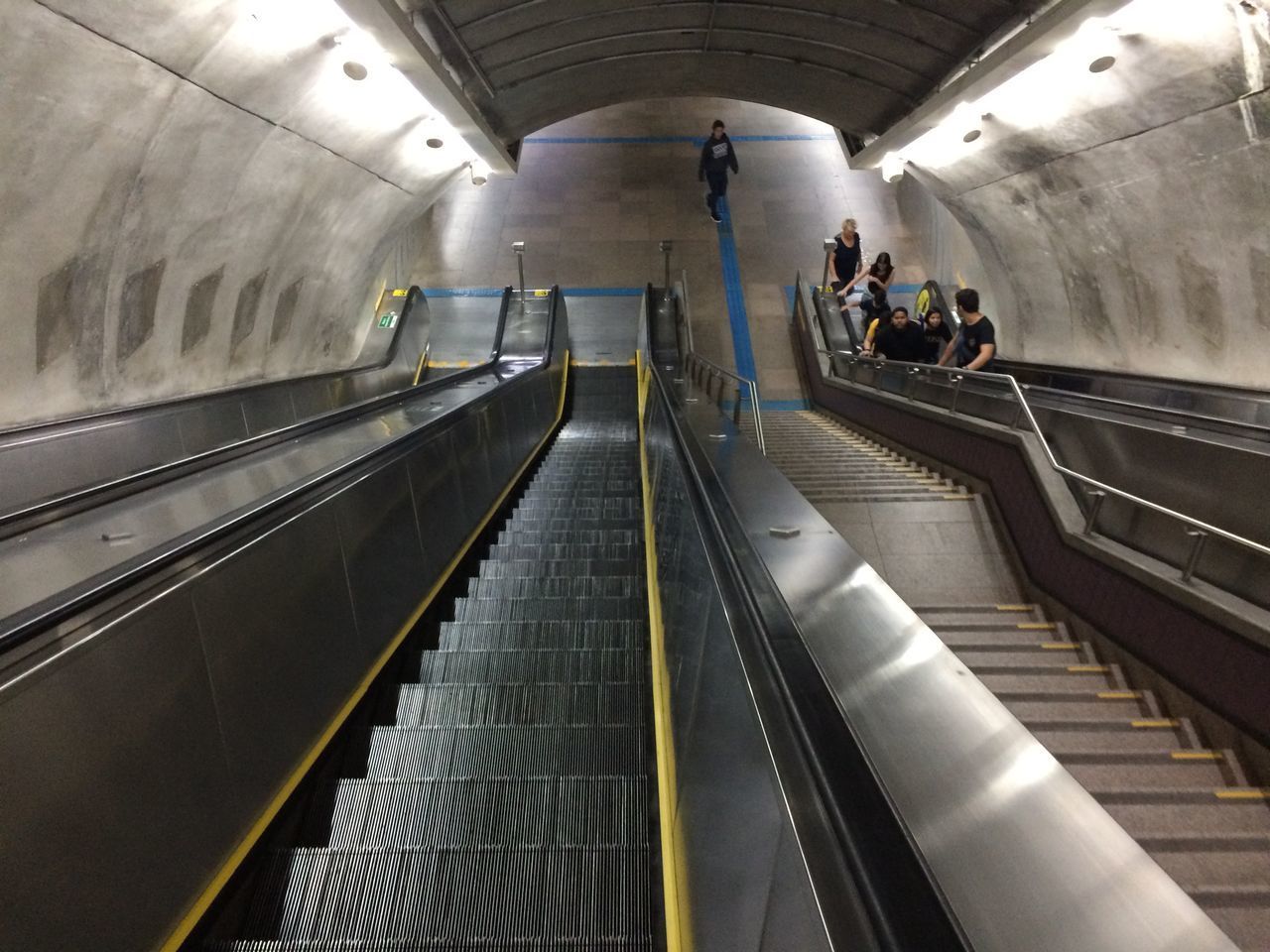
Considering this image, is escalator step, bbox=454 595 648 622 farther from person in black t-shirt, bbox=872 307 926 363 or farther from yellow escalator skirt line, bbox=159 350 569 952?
person in black t-shirt, bbox=872 307 926 363

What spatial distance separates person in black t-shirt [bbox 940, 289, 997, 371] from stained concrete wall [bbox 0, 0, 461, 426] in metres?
5.44

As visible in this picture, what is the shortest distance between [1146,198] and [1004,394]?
246 cm

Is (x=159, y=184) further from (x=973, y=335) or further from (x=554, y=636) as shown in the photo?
(x=973, y=335)

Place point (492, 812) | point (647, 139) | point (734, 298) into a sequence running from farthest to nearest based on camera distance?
point (647, 139) → point (734, 298) → point (492, 812)

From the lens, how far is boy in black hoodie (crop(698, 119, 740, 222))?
14141 mm

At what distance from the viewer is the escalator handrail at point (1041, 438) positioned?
2.98 meters

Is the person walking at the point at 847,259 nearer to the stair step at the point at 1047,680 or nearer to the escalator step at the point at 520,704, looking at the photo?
the stair step at the point at 1047,680

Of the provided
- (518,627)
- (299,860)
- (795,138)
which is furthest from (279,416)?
(795,138)

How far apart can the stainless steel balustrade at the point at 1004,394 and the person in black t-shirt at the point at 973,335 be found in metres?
0.19

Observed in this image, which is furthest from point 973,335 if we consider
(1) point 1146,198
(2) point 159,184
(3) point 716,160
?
(3) point 716,160

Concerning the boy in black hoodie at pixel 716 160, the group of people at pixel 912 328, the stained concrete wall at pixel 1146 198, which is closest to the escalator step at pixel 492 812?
the group of people at pixel 912 328

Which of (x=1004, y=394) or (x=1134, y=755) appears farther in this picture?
(x=1004, y=394)

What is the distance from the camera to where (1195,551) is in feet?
10.5

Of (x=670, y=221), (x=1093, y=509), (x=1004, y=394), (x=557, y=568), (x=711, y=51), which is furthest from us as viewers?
(x=670, y=221)
